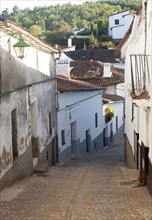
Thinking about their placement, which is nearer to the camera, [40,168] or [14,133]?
[14,133]

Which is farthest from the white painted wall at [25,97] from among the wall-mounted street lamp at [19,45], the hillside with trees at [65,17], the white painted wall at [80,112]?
the hillside with trees at [65,17]

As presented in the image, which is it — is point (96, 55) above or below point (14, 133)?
above

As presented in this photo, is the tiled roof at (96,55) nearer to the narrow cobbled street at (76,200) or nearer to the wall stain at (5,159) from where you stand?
the narrow cobbled street at (76,200)

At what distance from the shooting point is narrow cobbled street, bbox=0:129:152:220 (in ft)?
26.2

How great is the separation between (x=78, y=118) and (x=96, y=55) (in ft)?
102

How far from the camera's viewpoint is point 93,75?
3650 cm

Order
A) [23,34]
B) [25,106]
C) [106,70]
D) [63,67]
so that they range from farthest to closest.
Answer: [106,70] < [63,67] < [25,106] < [23,34]

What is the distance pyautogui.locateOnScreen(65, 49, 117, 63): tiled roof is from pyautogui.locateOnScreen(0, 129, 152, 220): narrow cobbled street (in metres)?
42.0

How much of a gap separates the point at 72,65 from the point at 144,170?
28.8 metres

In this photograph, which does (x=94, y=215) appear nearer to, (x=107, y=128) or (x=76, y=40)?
(x=107, y=128)

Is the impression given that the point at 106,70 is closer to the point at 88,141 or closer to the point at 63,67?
the point at 63,67

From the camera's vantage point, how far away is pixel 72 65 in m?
39.0

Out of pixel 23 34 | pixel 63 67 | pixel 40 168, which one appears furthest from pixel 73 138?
pixel 23 34

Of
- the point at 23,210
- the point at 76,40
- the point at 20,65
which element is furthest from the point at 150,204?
the point at 76,40
